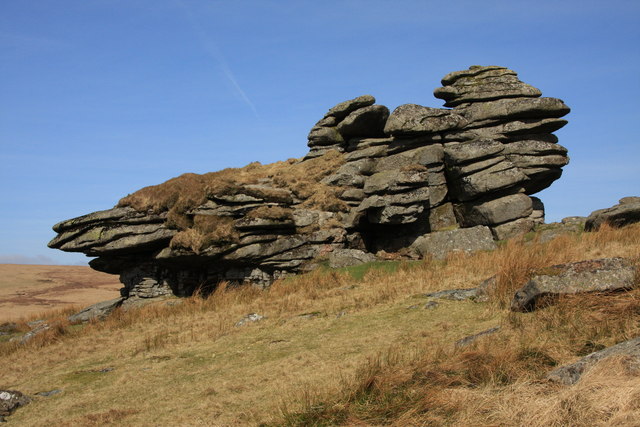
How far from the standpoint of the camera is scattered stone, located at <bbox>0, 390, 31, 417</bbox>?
1028cm

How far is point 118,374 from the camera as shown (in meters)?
12.1

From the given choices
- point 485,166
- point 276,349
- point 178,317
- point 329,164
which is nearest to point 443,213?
point 485,166

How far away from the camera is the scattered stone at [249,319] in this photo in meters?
15.8

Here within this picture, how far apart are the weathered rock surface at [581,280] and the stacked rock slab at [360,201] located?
14.6 meters

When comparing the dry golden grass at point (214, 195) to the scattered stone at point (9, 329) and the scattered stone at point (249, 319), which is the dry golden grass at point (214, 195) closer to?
the scattered stone at point (9, 329)

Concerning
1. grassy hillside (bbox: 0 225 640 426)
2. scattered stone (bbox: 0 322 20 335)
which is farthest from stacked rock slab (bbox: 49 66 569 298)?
grassy hillside (bbox: 0 225 640 426)

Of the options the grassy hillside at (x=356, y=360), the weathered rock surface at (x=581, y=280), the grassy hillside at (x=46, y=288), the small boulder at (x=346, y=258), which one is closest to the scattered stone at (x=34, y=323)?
the grassy hillside at (x=356, y=360)

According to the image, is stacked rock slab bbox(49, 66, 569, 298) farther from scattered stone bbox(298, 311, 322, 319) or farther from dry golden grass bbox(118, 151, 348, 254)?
scattered stone bbox(298, 311, 322, 319)

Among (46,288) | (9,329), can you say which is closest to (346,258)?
(9,329)

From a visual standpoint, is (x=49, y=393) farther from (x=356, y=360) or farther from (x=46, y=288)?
(x=46, y=288)

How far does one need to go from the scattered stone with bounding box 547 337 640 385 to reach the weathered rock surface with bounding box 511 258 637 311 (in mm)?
3497

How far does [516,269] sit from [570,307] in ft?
10.4

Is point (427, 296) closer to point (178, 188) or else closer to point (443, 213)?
point (443, 213)

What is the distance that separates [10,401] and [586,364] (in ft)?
36.4
